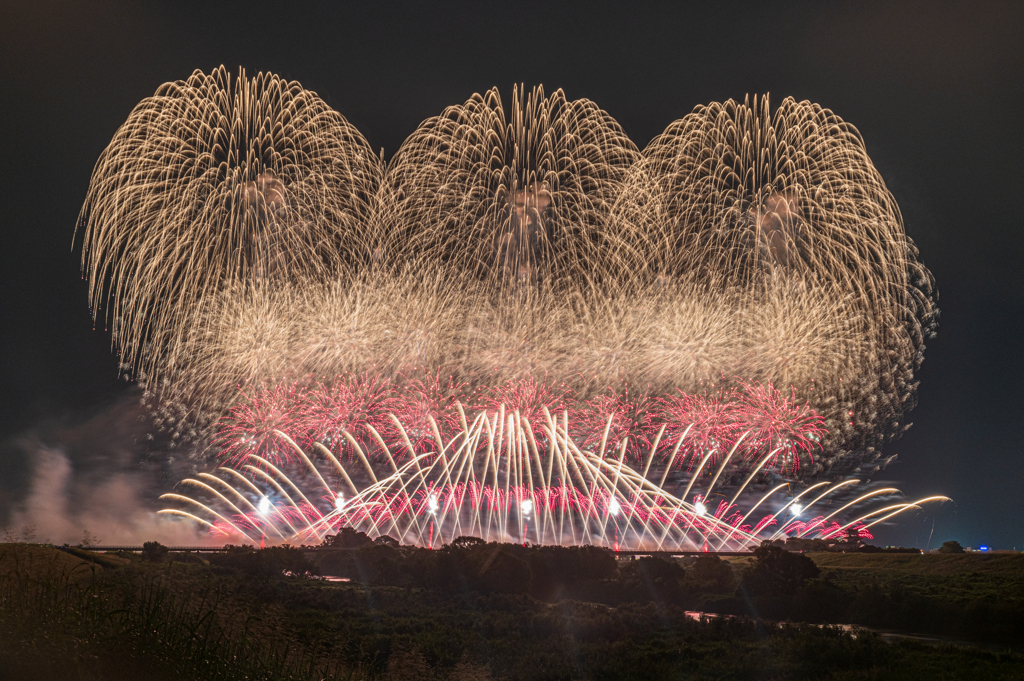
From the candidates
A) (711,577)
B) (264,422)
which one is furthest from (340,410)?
(711,577)

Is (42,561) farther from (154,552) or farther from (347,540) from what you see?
(347,540)

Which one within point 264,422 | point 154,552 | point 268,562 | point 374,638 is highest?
point 264,422

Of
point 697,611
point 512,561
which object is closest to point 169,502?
point 512,561

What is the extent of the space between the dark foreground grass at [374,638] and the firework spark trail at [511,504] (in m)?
16.4

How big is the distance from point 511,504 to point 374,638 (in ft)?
87.9

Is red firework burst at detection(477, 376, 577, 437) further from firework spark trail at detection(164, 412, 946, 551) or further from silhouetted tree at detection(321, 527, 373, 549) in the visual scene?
silhouetted tree at detection(321, 527, 373, 549)

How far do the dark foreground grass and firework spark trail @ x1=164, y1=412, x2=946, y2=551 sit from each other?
16364 mm

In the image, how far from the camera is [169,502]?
2320 inches

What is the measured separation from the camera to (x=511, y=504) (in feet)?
157

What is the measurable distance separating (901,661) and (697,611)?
9.42 m

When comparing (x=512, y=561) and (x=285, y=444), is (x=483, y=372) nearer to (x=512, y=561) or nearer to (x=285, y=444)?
(x=285, y=444)

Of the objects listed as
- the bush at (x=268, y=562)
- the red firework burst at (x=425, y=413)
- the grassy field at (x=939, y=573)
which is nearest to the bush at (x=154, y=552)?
the bush at (x=268, y=562)

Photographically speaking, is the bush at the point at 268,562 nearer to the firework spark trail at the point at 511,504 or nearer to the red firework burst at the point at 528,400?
the firework spark trail at the point at 511,504

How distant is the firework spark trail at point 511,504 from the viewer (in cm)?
4503
